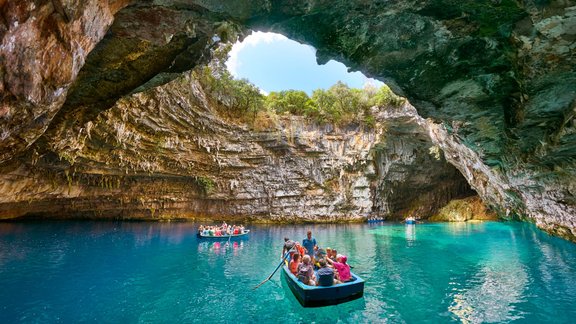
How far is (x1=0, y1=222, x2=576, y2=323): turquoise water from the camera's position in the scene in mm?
7750

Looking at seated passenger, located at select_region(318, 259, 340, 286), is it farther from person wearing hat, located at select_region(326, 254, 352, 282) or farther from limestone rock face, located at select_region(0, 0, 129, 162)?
limestone rock face, located at select_region(0, 0, 129, 162)

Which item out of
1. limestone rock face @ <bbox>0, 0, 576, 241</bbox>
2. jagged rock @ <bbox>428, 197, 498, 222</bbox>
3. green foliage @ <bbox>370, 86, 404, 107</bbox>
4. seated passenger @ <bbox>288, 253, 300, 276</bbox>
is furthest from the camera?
jagged rock @ <bbox>428, 197, 498, 222</bbox>

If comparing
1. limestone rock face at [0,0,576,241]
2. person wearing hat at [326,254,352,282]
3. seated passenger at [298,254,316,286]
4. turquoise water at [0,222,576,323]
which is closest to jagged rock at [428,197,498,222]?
turquoise water at [0,222,576,323]

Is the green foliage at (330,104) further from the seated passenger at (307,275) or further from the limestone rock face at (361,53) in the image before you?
the seated passenger at (307,275)

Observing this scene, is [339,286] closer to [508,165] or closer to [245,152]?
[508,165]

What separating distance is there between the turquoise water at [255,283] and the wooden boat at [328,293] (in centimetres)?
31

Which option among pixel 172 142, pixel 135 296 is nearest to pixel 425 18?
pixel 135 296

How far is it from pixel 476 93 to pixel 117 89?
11.1m

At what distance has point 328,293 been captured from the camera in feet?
25.9

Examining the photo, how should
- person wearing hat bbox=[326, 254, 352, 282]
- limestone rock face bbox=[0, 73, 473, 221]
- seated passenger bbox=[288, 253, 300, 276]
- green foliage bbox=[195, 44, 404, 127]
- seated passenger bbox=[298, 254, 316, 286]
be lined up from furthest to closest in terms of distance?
green foliage bbox=[195, 44, 404, 127]
limestone rock face bbox=[0, 73, 473, 221]
seated passenger bbox=[288, 253, 300, 276]
person wearing hat bbox=[326, 254, 352, 282]
seated passenger bbox=[298, 254, 316, 286]

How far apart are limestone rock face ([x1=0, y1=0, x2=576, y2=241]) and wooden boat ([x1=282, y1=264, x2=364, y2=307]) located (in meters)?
5.79

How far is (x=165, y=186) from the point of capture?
2895cm

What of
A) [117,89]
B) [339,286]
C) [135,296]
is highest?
[117,89]

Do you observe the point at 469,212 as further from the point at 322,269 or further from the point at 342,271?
the point at 322,269
